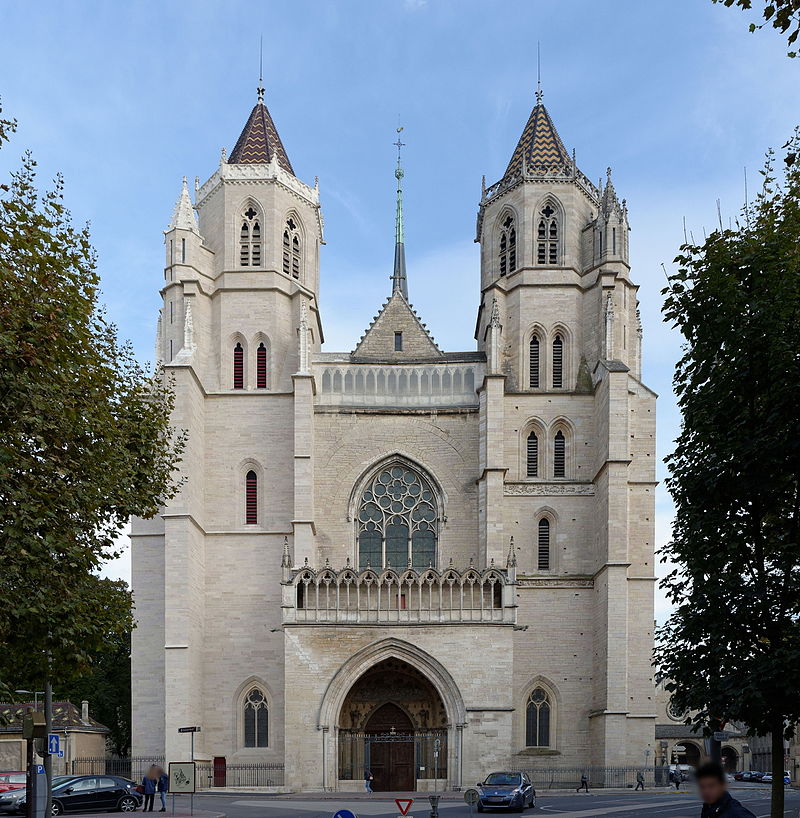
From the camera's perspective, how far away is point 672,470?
18359 millimetres

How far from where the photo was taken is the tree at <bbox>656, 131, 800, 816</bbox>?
1580cm

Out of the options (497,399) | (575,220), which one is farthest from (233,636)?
(575,220)

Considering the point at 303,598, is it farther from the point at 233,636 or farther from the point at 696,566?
the point at 696,566

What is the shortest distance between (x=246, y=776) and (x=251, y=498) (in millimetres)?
9021

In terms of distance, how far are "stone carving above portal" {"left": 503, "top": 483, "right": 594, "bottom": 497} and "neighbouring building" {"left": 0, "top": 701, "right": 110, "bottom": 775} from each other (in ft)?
55.2

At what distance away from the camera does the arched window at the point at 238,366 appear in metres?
40.4

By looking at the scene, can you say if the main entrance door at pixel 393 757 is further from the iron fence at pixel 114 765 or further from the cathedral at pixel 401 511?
the iron fence at pixel 114 765

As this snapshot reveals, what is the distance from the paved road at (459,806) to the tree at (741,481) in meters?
7.35

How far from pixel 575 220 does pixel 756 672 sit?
2797cm

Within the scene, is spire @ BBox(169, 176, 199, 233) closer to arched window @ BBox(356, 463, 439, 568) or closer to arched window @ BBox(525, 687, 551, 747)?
arched window @ BBox(356, 463, 439, 568)

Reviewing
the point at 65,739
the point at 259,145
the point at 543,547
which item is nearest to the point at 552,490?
the point at 543,547

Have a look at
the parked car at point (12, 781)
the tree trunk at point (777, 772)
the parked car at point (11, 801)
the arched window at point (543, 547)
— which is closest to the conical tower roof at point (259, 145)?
the arched window at point (543, 547)

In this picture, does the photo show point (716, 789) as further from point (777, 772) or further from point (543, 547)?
point (543, 547)

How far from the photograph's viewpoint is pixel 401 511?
1581 inches
